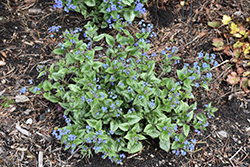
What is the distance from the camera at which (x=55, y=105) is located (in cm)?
378

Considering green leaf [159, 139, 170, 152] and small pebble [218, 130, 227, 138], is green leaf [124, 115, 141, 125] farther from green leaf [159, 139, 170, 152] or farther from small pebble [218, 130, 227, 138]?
small pebble [218, 130, 227, 138]

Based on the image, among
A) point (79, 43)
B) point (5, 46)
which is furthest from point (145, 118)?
point (5, 46)

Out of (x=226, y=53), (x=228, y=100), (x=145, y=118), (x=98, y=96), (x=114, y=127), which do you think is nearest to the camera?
(x=98, y=96)

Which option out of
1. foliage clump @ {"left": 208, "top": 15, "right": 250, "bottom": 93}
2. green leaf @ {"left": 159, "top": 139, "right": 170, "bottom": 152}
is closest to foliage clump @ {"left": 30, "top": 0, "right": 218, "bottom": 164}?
green leaf @ {"left": 159, "top": 139, "right": 170, "bottom": 152}

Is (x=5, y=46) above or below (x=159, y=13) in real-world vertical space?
above

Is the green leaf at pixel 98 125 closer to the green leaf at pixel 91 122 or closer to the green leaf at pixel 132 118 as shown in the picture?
the green leaf at pixel 91 122

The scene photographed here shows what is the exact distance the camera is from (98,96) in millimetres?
2854

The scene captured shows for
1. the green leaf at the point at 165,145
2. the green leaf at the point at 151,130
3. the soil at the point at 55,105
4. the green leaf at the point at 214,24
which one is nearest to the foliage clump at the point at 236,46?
the green leaf at the point at 214,24

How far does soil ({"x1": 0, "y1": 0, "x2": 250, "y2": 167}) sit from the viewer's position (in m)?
3.48

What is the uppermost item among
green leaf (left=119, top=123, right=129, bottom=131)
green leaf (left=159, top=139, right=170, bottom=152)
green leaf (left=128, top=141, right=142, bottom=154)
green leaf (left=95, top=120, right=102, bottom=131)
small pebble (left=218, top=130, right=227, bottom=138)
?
green leaf (left=95, top=120, right=102, bottom=131)

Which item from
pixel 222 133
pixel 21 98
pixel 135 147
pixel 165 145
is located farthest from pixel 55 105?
pixel 222 133

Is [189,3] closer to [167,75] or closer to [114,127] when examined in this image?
[167,75]

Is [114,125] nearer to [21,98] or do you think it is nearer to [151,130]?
[151,130]

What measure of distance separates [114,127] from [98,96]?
0.56m
